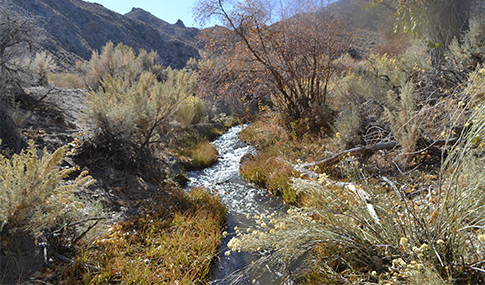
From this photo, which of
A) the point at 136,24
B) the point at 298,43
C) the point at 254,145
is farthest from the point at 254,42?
the point at 136,24

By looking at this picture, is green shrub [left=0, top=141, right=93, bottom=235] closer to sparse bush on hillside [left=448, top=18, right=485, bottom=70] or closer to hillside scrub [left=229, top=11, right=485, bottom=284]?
hillside scrub [left=229, top=11, right=485, bottom=284]

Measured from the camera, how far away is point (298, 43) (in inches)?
278

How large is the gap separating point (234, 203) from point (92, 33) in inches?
1420

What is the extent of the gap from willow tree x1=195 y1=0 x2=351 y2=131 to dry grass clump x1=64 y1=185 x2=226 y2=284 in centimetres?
425

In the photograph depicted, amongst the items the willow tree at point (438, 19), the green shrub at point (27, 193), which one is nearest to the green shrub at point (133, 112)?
the green shrub at point (27, 193)

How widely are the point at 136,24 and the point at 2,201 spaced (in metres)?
46.3

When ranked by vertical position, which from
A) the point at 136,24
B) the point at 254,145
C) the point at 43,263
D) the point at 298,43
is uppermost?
the point at 136,24

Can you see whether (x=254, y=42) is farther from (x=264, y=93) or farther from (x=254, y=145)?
(x=254, y=145)

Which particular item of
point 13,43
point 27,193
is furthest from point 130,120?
point 27,193

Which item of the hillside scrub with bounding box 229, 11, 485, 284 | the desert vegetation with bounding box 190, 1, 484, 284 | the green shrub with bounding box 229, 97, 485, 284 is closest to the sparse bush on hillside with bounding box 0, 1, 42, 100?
the desert vegetation with bounding box 190, 1, 484, 284

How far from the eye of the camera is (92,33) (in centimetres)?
3200

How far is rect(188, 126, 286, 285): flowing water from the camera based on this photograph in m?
3.13

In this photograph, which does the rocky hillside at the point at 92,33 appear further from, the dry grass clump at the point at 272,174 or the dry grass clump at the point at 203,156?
the dry grass clump at the point at 272,174

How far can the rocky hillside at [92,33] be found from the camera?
85.4 ft
